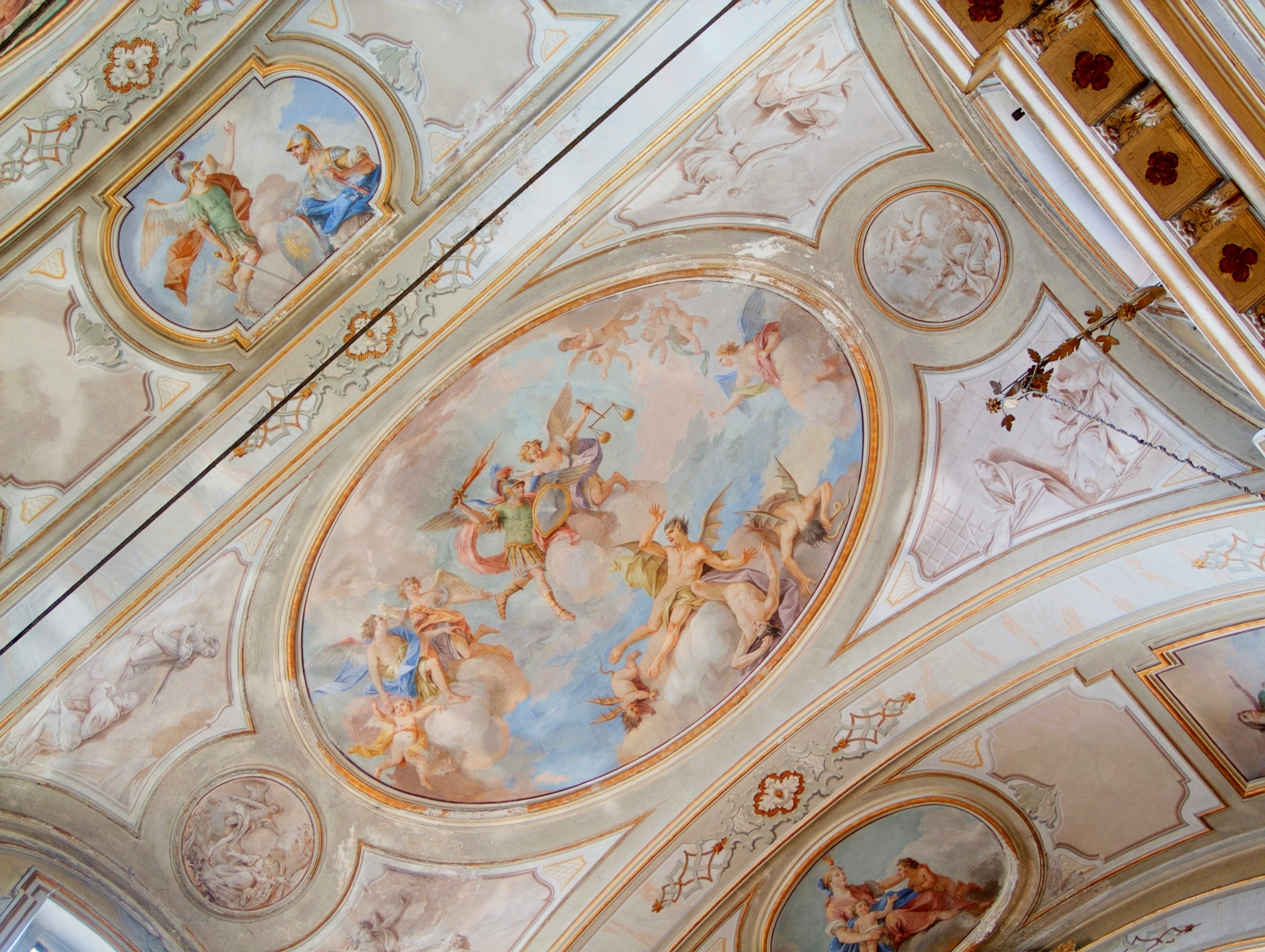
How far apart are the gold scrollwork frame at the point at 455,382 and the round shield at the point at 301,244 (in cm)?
143

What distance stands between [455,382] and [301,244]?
1.74 meters

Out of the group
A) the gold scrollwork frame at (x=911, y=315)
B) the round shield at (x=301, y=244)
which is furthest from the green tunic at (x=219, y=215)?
the gold scrollwork frame at (x=911, y=315)

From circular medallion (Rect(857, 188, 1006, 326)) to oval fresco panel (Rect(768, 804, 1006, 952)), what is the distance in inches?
205

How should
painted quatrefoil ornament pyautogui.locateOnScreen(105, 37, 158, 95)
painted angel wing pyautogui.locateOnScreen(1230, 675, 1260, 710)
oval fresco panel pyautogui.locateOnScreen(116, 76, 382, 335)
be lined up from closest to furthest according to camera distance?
painted quatrefoil ornament pyautogui.locateOnScreen(105, 37, 158, 95)
oval fresco panel pyautogui.locateOnScreen(116, 76, 382, 335)
painted angel wing pyautogui.locateOnScreen(1230, 675, 1260, 710)

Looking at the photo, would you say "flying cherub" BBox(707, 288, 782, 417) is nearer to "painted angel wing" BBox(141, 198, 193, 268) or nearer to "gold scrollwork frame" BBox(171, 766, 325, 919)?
"painted angel wing" BBox(141, 198, 193, 268)

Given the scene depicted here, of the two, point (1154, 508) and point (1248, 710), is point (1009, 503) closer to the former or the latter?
point (1154, 508)

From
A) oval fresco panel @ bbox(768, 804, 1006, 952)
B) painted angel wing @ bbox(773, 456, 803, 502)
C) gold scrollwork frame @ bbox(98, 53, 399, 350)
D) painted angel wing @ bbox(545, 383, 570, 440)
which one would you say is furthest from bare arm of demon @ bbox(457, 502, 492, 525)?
oval fresco panel @ bbox(768, 804, 1006, 952)

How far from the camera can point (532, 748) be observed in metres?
9.74

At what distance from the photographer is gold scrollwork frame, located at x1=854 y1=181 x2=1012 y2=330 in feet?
27.2

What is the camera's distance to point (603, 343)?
884 centimetres

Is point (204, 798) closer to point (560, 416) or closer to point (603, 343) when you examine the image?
point (560, 416)

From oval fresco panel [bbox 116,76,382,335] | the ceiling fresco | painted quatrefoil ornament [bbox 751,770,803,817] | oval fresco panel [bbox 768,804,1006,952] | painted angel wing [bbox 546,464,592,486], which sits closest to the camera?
the ceiling fresco

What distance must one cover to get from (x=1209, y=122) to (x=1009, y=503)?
478cm

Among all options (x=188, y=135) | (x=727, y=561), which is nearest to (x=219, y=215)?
(x=188, y=135)
